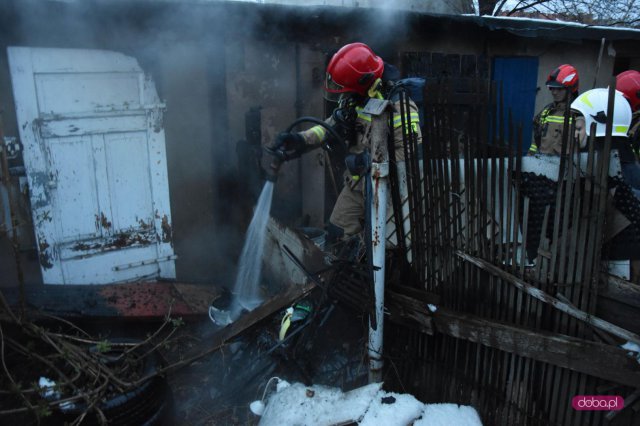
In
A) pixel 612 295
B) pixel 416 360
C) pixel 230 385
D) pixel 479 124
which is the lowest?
pixel 230 385

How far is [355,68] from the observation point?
3.97 metres

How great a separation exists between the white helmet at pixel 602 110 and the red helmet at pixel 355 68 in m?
1.61

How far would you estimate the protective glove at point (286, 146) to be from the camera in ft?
12.6

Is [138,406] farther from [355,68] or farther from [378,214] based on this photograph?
[355,68]

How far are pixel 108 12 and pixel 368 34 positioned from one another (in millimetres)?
3297

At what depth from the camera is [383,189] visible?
2.83 metres

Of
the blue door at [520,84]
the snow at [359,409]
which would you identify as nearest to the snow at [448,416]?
the snow at [359,409]

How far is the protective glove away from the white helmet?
2.05m

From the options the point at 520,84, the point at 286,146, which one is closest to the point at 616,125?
the point at 286,146

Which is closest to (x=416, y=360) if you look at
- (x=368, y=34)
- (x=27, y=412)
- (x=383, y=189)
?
(x=383, y=189)

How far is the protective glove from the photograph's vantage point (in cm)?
385

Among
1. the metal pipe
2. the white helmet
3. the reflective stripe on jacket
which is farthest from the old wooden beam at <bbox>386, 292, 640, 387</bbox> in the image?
the reflective stripe on jacket

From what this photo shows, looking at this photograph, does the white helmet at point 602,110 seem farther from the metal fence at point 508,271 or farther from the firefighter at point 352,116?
the firefighter at point 352,116

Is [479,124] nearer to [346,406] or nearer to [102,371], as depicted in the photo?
[346,406]
